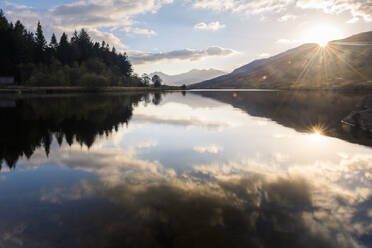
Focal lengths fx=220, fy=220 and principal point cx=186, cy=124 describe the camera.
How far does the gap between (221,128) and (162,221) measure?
1877 cm

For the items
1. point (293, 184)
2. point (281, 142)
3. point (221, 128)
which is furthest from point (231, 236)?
point (221, 128)

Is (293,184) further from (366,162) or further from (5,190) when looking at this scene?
(5,190)

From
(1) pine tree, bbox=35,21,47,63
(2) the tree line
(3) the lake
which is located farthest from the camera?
(1) pine tree, bbox=35,21,47,63

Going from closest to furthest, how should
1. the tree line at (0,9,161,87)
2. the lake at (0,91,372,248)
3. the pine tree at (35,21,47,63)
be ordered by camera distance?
the lake at (0,91,372,248) < the tree line at (0,9,161,87) < the pine tree at (35,21,47,63)

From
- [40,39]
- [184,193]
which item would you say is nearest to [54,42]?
[40,39]

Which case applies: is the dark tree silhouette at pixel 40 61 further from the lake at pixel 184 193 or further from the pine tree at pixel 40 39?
the lake at pixel 184 193

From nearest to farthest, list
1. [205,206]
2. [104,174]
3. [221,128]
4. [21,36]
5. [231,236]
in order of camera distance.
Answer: [231,236] < [205,206] < [104,174] < [221,128] < [21,36]

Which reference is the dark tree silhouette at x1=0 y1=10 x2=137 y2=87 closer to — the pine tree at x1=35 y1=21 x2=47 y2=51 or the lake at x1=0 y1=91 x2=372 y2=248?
the pine tree at x1=35 y1=21 x2=47 y2=51

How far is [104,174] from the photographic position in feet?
37.6

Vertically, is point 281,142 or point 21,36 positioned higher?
point 21,36

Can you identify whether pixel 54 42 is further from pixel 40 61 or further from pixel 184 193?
pixel 184 193

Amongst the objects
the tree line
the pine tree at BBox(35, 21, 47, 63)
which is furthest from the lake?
the pine tree at BBox(35, 21, 47, 63)

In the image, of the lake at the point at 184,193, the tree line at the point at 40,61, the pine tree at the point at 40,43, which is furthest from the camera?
the pine tree at the point at 40,43

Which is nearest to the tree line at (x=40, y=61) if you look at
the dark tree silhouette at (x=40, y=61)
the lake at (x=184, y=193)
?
the dark tree silhouette at (x=40, y=61)
